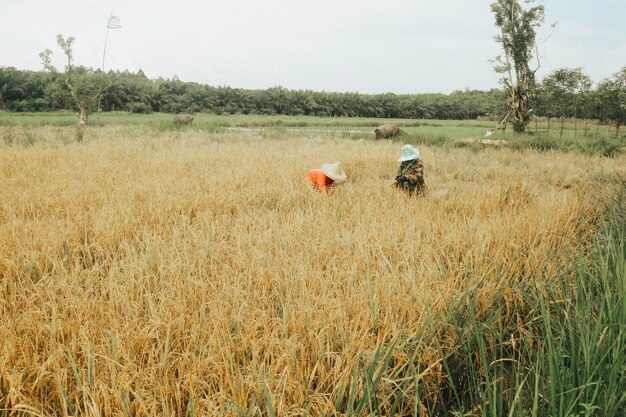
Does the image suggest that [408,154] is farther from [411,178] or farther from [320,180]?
[320,180]

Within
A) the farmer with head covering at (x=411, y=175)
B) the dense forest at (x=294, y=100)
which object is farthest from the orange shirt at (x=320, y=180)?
the dense forest at (x=294, y=100)

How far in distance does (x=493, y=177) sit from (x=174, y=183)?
19.8 feet

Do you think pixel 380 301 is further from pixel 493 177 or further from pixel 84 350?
pixel 493 177

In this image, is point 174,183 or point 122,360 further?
point 174,183

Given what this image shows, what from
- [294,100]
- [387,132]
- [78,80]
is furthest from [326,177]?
[294,100]

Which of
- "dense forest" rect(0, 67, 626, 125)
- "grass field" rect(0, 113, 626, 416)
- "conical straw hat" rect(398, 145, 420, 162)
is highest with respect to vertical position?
"dense forest" rect(0, 67, 626, 125)

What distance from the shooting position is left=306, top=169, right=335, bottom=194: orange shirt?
5.64 metres

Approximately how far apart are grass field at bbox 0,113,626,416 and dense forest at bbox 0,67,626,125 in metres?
18.9

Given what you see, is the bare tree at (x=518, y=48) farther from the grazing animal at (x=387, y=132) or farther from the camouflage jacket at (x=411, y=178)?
the camouflage jacket at (x=411, y=178)

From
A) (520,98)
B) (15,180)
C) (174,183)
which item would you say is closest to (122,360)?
(174,183)

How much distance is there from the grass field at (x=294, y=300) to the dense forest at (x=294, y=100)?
61.9 feet

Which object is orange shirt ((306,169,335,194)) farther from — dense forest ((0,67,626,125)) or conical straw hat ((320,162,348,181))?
dense forest ((0,67,626,125))

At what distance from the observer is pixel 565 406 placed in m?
1.21

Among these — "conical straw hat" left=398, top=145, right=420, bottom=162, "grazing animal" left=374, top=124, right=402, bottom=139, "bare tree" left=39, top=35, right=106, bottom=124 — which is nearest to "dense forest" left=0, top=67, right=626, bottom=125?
"bare tree" left=39, top=35, right=106, bottom=124
